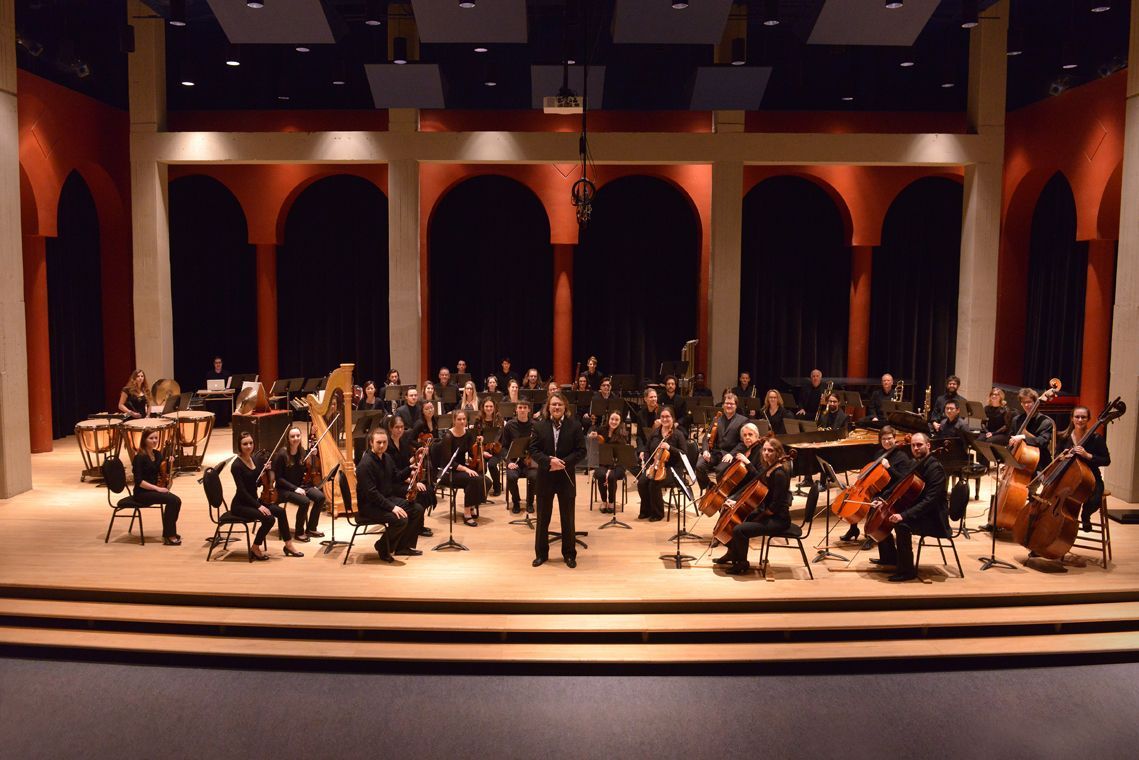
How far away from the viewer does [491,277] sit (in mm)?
16766

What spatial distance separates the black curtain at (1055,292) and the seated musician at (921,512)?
26.4ft

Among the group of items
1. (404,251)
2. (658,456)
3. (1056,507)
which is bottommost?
(1056,507)

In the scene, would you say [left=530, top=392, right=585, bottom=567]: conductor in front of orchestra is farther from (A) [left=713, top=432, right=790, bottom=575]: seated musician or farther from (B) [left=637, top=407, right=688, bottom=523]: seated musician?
(A) [left=713, top=432, right=790, bottom=575]: seated musician

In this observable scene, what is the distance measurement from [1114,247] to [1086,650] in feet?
28.5

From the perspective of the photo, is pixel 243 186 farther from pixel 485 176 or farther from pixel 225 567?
pixel 225 567

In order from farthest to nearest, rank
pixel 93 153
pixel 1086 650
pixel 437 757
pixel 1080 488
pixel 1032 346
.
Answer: pixel 1032 346
pixel 93 153
pixel 1080 488
pixel 1086 650
pixel 437 757

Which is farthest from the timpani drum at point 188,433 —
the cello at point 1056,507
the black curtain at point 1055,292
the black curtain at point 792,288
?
the black curtain at point 1055,292

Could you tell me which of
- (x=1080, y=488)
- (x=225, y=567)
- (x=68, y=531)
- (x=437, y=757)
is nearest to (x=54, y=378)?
(x=68, y=531)

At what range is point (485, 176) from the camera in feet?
54.4

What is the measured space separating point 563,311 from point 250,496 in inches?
348

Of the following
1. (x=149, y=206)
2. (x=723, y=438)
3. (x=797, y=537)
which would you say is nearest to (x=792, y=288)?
(x=723, y=438)

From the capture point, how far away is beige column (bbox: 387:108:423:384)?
1357 cm

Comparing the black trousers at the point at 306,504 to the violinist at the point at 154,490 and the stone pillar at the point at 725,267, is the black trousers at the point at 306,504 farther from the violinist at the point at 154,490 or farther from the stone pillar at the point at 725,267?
the stone pillar at the point at 725,267

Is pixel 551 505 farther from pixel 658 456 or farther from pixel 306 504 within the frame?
pixel 306 504
